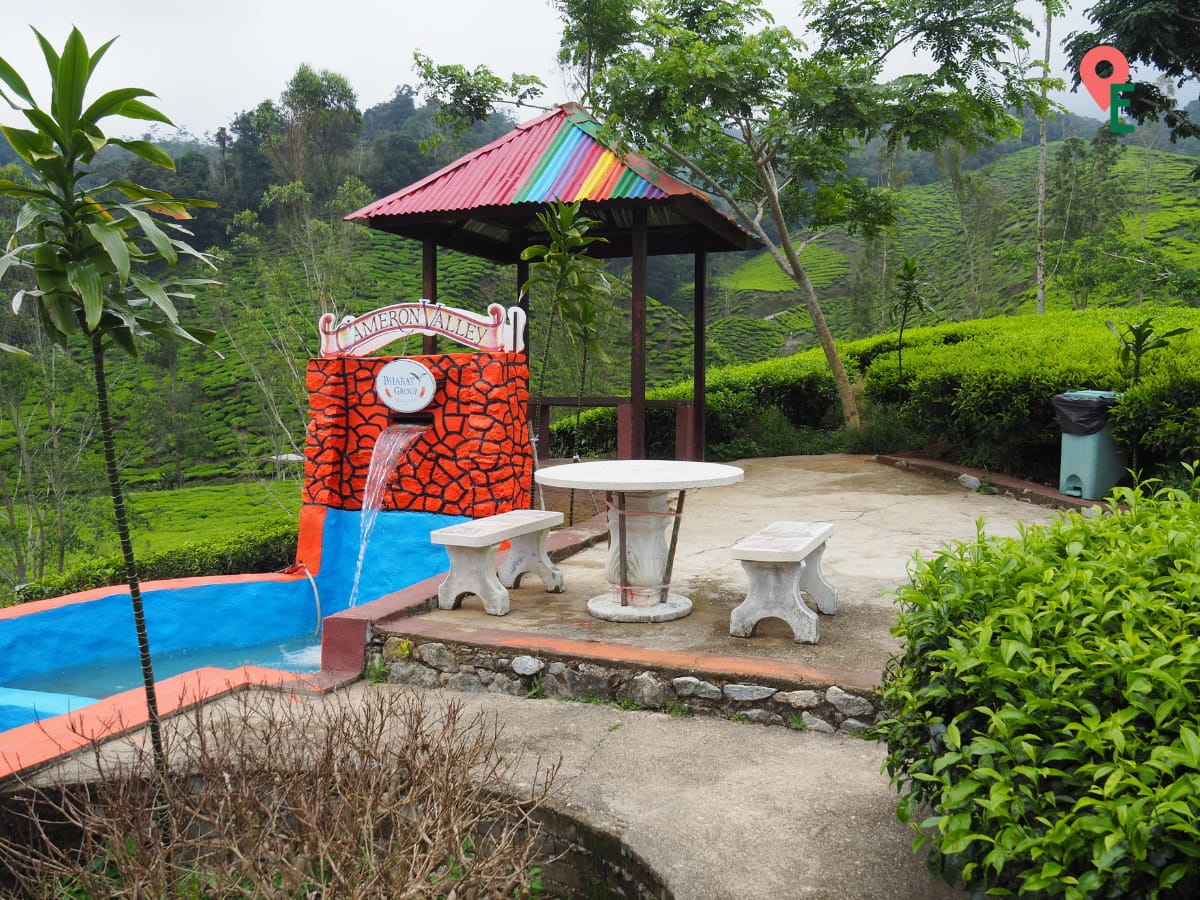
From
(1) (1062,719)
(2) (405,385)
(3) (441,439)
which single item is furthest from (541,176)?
(1) (1062,719)

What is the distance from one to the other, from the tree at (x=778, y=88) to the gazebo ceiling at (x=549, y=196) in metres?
0.77

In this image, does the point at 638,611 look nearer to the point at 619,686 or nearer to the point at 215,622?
the point at 619,686

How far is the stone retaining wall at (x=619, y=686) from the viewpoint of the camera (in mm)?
3352

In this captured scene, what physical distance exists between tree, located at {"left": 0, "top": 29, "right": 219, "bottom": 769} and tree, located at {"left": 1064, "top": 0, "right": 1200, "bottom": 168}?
15.6 metres

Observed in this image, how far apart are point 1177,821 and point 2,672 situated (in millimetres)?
7087

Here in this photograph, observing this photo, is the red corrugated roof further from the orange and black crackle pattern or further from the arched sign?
the orange and black crackle pattern

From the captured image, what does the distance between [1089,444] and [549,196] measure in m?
5.14

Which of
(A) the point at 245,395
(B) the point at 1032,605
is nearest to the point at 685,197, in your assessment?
(B) the point at 1032,605

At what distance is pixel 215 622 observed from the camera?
7.01 metres

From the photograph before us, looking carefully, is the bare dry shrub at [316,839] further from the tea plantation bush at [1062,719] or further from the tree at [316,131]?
the tree at [316,131]

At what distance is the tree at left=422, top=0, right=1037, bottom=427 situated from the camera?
9227mm

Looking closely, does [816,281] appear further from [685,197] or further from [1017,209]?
[685,197]

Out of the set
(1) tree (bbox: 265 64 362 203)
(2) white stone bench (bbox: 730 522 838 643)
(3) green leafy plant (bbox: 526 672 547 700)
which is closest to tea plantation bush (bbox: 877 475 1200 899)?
(2) white stone bench (bbox: 730 522 838 643)

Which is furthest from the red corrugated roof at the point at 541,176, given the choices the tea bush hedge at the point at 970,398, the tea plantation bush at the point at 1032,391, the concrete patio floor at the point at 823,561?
the tea bush hedge at the point at 970,398
